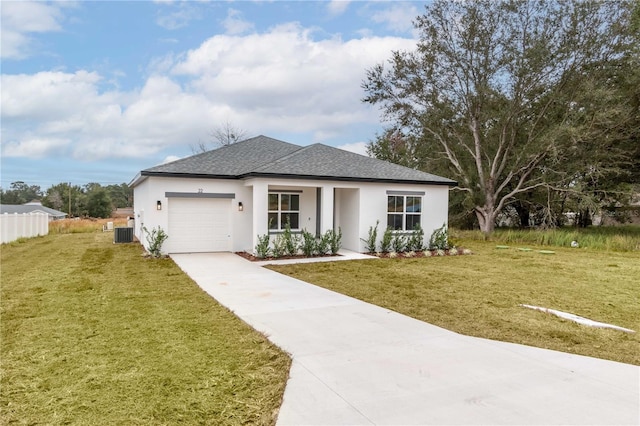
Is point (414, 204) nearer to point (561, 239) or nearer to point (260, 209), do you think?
point (260, 209)

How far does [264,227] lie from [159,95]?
11.9 m

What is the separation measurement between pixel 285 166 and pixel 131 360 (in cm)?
963

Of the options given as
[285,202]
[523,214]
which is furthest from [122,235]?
[523,214]

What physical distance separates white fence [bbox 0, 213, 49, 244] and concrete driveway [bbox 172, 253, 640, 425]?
16.4 metres

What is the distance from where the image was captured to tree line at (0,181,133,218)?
61438 millimetres

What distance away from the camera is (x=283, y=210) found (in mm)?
13945

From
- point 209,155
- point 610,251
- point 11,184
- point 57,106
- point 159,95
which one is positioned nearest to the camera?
point 209,155

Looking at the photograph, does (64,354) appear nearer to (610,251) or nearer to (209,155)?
(209,155)

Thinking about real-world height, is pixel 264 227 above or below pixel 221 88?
below

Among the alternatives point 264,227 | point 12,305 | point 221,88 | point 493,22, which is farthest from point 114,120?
point 493,22

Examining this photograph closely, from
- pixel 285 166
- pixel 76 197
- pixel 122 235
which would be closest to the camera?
pixel 285 166

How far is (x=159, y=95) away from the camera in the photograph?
2047cm

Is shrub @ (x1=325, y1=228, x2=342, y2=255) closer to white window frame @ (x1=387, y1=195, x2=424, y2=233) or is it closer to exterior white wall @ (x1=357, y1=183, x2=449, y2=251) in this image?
exterior white wall @ (x1=357, y1=183, x2=449, y2=251)

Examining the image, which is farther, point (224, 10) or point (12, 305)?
point (224, 10)
